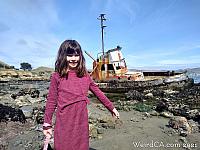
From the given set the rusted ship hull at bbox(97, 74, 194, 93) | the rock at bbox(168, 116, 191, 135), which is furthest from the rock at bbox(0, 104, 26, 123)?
the rusted ship hull at bbox(97, 74, 194, 93)

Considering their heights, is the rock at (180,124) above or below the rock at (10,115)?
below

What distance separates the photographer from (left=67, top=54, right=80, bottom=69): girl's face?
10.5ft

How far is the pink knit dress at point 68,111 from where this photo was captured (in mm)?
3086

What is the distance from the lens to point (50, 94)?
3.15 meters

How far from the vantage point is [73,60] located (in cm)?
322

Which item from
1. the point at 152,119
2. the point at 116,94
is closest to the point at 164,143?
the point at 152,119

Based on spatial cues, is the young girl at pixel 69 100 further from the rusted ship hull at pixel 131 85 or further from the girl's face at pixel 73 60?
the rusted ship hull at pixel 131 85

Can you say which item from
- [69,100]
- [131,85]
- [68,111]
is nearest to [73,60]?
[69,100]

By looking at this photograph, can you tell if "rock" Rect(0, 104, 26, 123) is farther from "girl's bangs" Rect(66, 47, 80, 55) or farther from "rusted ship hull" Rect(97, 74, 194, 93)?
"rusted ship hull" Rect(97, 74, 194, 93)

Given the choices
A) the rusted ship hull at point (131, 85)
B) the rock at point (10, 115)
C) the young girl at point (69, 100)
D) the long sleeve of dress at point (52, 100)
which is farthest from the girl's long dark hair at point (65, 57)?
the rusted ship hull at point (131, 85)

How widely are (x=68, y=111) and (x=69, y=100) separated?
15 cm

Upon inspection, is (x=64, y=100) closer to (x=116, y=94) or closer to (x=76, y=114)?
(x=76, y=114)

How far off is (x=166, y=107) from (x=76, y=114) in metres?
10.6

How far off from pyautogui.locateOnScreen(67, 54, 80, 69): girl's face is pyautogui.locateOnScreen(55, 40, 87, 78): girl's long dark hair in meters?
0.04
